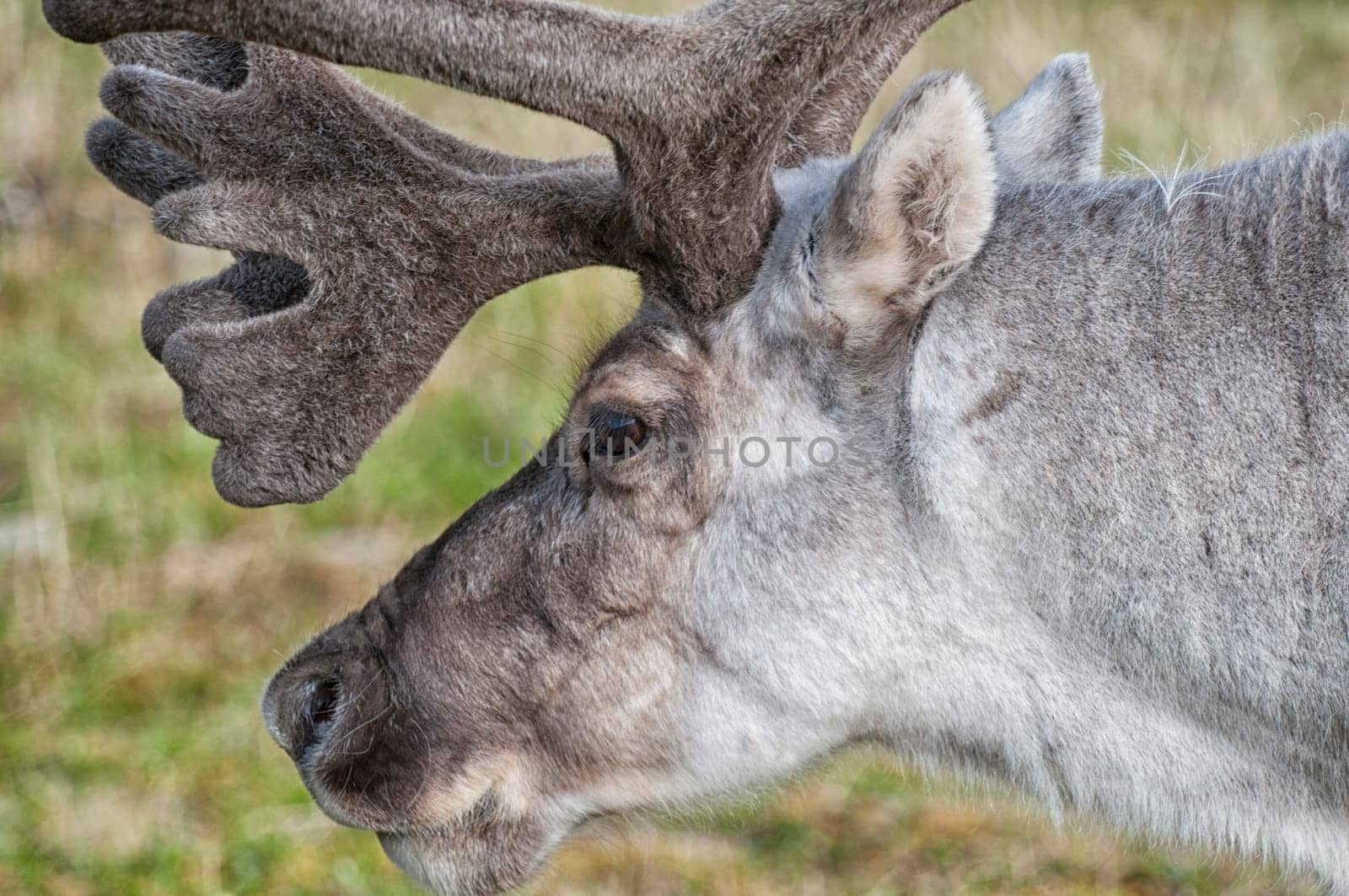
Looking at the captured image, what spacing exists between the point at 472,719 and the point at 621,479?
524mm

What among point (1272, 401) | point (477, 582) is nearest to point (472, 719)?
point (477, 582)

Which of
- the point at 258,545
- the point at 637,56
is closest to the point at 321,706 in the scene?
the point at 637,56

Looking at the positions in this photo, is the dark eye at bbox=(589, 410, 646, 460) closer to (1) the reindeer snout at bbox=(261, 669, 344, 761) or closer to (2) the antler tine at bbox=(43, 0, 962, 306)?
(2) the antler tine at bbox=(43, 0, 962, 306)

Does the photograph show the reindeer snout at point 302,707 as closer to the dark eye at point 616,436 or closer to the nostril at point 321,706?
the nostril at point 321,706

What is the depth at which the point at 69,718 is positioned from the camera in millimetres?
4715

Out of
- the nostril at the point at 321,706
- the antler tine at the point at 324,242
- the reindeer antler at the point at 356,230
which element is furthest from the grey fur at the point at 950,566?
the antler tine at the point at 324,242

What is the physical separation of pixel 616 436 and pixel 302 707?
31.9 inches

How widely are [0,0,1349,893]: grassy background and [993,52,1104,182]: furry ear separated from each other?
0.59ft

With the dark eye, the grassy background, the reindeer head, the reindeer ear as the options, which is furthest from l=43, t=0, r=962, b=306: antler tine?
the grassy background

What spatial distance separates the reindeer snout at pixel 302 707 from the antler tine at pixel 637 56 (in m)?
1.10

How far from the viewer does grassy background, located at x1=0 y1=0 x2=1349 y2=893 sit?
398cm

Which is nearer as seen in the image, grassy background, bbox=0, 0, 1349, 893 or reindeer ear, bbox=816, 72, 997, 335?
reindeer ear, bbox=816, 72, 997, 335

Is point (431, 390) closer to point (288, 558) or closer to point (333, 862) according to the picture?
point (288, 558)

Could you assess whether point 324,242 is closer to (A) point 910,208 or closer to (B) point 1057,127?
(A) point 910,208
